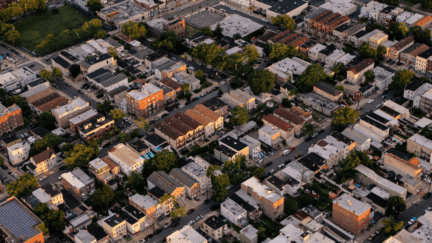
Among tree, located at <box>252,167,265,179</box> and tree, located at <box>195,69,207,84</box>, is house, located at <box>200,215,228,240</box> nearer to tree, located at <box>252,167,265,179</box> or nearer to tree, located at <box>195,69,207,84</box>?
tree, located at <box>252,167,265,179</box>

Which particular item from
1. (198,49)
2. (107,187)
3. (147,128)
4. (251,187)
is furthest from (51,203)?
(198,49)

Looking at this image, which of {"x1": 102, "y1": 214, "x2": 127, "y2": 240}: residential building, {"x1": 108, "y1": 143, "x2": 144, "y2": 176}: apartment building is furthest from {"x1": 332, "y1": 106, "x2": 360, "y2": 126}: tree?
{"x1": 102, "y1": 214, "x2": 127, "y2": 240}: residential building

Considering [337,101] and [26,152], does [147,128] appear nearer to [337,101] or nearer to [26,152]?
[26,152]

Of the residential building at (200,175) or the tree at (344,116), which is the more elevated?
the tree at (344,116)

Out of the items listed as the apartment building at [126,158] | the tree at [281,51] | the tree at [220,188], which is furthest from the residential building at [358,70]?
the apartment building at [126,158]

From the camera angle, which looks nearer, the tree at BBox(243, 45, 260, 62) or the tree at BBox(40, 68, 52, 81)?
the tree at BBox(40, 68, 52, 81)

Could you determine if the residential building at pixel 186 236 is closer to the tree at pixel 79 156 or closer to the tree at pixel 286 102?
the tree at pixel 79 156
